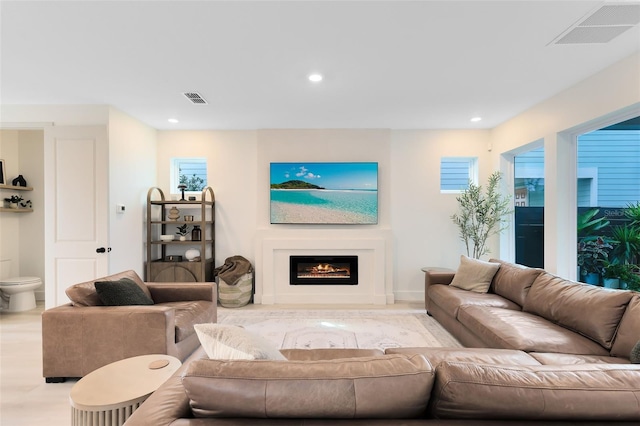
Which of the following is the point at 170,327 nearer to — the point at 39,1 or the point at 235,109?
the point at 39,1

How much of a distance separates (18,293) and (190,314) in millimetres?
3215

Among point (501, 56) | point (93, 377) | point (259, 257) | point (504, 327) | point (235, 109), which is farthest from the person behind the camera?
point (259, 257)

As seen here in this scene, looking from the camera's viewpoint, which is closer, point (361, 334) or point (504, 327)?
point (504, 327)

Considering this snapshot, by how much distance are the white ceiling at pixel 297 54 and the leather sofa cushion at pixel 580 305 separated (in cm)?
186

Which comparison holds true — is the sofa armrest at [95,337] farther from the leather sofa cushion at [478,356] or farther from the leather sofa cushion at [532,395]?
the leather sofa cushion at [532,395]

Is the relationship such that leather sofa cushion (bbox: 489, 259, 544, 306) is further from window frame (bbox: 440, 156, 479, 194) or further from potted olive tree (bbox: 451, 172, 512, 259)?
window frame (bbox: 440, 156, 479, 194)

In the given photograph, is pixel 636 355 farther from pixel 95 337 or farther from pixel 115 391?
pixel 95 337

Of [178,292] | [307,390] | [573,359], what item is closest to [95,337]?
[178,292]

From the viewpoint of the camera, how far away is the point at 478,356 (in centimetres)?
195

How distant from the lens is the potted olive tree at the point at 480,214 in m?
4.75

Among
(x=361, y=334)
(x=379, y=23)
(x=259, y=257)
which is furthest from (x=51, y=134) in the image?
(x=361, y=334)

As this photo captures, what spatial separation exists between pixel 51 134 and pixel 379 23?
3.83 m

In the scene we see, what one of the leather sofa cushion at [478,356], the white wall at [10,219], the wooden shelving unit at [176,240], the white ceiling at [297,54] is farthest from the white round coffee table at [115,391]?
the white wall at [10,219]

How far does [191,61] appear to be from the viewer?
2811 millimetres
